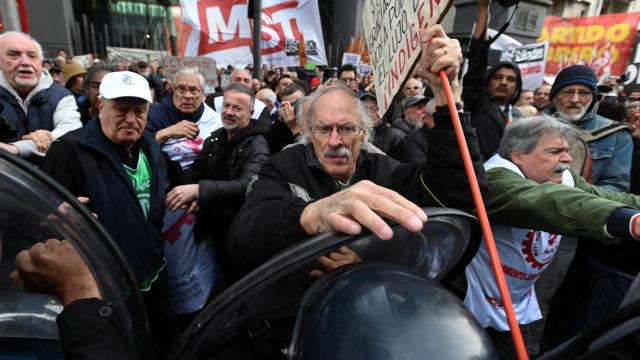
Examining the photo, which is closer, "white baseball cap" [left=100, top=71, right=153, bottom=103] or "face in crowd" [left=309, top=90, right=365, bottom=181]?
"face in crowd" [left=309, top=90, right=365, bottom=181]

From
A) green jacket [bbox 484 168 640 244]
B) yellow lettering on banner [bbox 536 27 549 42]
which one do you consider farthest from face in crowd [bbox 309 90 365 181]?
yellow lettering on banner [bbox 536 27 549 42]

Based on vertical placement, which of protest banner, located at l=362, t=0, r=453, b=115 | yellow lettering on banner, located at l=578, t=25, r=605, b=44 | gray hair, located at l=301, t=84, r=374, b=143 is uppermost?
yellow lettering on banner, located at l=578, t=25, r=605, b=44

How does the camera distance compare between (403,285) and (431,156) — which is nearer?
(403,285)

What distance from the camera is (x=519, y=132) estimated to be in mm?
1632

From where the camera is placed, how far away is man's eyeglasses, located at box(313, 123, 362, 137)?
4.97 ft

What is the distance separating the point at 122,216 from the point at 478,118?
78.5 inches

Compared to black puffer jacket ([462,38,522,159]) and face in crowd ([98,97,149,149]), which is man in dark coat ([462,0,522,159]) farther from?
face in crowd ([98,97,149,149])

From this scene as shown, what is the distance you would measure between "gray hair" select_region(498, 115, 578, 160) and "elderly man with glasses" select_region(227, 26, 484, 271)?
1.54 ft

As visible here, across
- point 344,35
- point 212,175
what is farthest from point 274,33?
point 344,35

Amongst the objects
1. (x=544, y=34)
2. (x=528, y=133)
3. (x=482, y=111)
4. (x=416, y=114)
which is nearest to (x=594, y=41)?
(x=544, y=34)

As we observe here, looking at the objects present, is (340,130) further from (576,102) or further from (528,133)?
(576,102)

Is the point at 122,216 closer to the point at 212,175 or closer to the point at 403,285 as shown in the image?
the point at 212,175

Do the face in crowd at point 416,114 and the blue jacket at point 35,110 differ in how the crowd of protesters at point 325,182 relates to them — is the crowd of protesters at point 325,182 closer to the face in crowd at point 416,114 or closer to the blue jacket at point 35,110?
the blue jacket at point 35,110

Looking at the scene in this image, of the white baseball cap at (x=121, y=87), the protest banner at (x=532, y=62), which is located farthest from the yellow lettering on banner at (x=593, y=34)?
the white baseball cap at (x=121, y=87)
